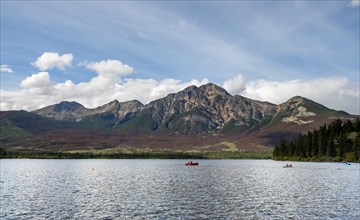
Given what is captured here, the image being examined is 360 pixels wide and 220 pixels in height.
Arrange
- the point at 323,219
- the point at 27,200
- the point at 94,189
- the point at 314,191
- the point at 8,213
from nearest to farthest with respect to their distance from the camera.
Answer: the point at 323,219, the point at 8,213, the point at 27,200, the point at 314,191, the point at 94,189

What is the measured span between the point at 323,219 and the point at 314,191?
3453cm

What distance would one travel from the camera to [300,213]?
5769 cm

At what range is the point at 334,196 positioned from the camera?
7688 cm

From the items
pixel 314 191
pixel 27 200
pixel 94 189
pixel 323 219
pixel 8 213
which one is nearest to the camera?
pixel 323 219

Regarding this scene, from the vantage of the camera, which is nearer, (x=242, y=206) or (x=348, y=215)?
(x=348, y=215)

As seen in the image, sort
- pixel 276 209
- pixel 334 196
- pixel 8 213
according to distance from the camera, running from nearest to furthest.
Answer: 1. pixel 8 213
2. pixel 276 209
3. pixel 334 196

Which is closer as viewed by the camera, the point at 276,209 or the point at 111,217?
the point at 111,217

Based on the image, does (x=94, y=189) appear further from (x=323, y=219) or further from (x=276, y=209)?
(x=323, y=219)

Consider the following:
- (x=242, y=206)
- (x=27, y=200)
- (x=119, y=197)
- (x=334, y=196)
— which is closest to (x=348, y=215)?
(x=242, y=206)

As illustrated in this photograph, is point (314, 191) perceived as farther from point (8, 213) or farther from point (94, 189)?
point (8, 213)

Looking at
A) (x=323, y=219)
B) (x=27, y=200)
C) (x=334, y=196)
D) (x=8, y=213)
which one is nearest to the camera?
(x=323, y=219)

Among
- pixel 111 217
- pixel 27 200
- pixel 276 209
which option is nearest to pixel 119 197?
pixel 27 200

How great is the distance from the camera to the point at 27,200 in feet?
235

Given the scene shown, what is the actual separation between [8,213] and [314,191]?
63.7m
